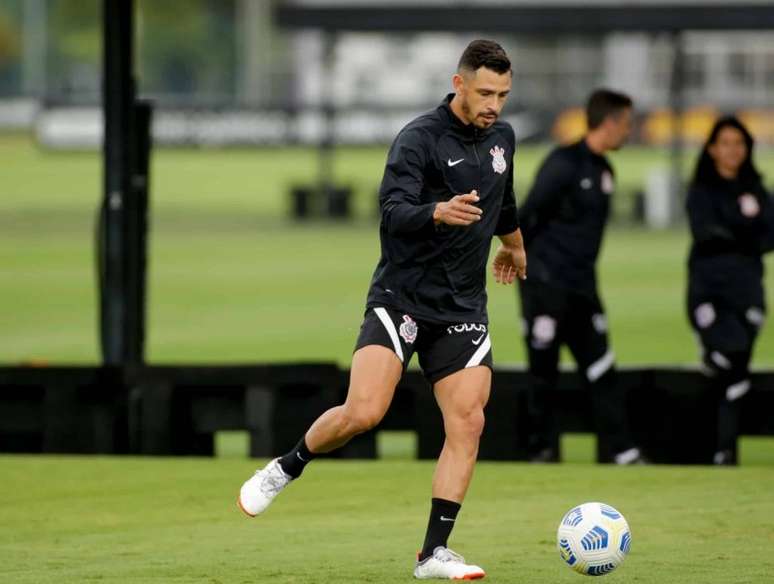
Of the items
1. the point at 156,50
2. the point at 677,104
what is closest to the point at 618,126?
the point at 677,104

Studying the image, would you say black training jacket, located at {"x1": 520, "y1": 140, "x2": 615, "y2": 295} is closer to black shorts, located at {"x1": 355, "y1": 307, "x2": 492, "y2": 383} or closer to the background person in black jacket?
the background person in black jacket

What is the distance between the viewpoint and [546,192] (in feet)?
35.5

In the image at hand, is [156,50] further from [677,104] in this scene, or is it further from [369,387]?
[369,387]

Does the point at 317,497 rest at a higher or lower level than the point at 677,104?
lower

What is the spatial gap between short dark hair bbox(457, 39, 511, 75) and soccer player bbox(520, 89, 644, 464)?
3.69m

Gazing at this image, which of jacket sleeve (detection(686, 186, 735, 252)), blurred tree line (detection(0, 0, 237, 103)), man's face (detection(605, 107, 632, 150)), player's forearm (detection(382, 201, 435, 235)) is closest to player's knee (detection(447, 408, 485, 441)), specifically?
player's forearm (detection(382, 201, 435, 235))

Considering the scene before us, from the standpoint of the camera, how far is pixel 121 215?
40.1 feet

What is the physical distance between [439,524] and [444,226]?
1150 mm

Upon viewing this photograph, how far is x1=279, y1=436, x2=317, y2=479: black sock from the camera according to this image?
298 inches

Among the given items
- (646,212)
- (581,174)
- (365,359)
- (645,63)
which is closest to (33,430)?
(581,174)

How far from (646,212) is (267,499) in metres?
25.3

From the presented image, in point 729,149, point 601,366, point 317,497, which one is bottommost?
point 317,497

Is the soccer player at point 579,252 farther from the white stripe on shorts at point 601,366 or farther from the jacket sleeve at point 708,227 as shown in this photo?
the jacket sleeve at point 708,227

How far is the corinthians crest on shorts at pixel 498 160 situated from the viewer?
24.1 ft
